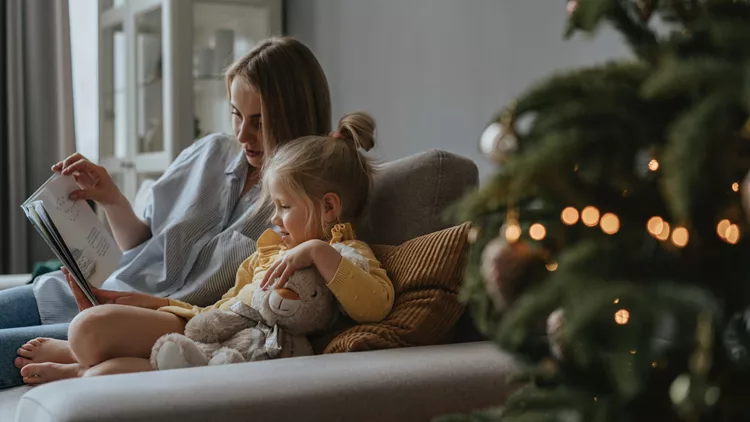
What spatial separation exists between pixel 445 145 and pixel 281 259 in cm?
150

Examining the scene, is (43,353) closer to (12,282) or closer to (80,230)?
(80,230)

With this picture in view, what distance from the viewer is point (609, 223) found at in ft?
2.36

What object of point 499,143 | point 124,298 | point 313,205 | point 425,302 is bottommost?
point 124,298

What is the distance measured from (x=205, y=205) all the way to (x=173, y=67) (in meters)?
1.84

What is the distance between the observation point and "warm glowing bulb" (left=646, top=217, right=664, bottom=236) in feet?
2.35

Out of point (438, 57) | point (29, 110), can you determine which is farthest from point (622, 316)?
point (29, 110)

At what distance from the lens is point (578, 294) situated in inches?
25.0

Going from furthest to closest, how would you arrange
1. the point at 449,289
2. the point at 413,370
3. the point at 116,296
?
the point at 116,296
the point at 449,289
the point at 413,370

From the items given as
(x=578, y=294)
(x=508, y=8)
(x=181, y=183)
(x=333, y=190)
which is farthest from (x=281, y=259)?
(x=508, y=8)

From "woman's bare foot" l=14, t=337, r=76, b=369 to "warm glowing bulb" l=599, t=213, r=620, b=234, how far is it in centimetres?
124

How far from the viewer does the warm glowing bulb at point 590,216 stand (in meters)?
0.72

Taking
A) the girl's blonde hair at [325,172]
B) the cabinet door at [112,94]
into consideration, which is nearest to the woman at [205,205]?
the girl's blonde hair at [325,172]

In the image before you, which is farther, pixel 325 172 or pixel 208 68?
pixel 208 68

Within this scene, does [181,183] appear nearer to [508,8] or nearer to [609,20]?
[508,8]
